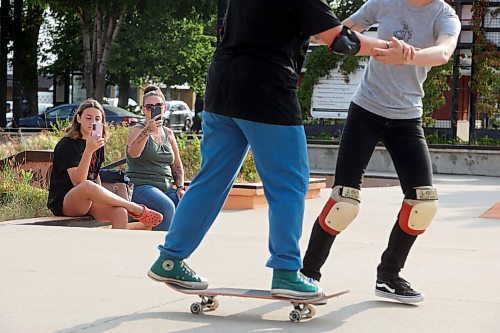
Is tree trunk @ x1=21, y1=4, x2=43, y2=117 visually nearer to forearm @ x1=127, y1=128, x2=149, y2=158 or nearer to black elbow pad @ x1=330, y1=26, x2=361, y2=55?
forearm @ x1=127, y1=128, x2=149, y2=158

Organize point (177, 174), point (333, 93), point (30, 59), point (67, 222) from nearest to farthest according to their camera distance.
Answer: point (67, 222) → point (177, 174) → point (333, 93) → point (30, 59)

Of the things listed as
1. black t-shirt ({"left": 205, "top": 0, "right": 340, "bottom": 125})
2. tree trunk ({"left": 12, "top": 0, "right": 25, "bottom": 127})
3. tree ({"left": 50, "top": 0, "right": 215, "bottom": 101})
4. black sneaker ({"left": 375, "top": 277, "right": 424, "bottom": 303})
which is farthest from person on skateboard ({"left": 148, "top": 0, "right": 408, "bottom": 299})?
tree ({"left": 50, "top": 0, "right": 215, "bottom": 101})

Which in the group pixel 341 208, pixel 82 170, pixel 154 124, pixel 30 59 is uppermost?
pixel 30 59

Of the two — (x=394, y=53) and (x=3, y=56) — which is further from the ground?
(x=3, y=56)

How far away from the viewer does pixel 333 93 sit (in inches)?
936

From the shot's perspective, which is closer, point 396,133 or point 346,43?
point 346,43

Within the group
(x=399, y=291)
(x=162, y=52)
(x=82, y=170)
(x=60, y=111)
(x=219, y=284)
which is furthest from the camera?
(x=162, y=52)

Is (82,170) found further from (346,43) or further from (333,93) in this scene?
(333,93)

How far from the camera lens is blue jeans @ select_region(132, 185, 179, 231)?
378 inches

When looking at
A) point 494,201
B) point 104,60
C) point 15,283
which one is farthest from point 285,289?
point 104,60

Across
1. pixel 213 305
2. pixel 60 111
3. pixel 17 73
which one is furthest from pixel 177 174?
pixel 60 111

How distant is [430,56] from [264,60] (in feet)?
2.48

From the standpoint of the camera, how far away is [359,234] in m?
9.76

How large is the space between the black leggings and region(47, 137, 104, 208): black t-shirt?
396cm
